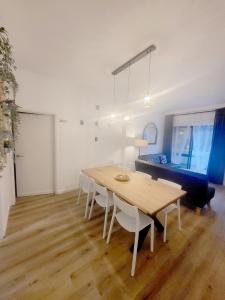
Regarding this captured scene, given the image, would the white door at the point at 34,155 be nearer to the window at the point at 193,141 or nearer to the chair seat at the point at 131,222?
the chair seat at the point at 131,222

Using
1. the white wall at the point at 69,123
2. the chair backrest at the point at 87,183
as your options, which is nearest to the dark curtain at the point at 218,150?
the white wall at the point at 69,123

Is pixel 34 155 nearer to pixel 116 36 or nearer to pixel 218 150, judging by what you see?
pixel 116 36

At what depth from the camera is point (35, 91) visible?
2873 millimetres

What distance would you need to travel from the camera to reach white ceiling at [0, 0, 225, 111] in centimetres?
134

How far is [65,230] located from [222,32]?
345cm

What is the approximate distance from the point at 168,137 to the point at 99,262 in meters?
5.33

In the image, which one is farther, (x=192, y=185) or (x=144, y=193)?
(x=192, y=185)

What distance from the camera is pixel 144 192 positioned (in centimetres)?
194

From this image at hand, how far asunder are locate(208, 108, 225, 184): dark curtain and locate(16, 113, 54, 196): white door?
16.5 ft

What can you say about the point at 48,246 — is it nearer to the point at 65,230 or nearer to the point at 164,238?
the point at 65,230

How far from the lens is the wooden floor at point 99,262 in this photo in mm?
1359

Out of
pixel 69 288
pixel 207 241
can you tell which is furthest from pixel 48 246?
pixel 207 241

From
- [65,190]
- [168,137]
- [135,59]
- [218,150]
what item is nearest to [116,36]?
[135,59]

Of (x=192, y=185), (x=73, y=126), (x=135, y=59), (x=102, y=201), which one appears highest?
(x=135, y=59)
